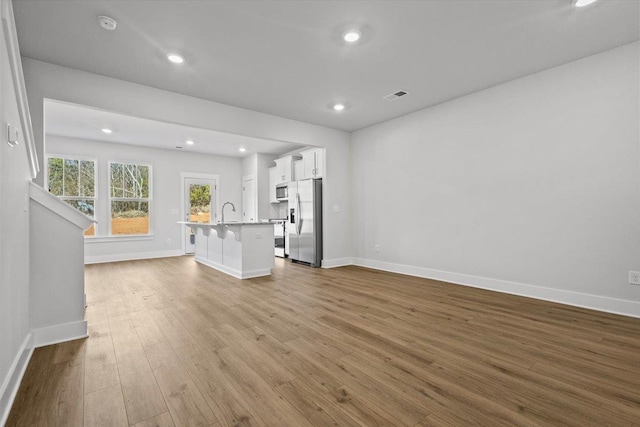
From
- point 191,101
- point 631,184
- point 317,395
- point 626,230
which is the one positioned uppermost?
point 191,101

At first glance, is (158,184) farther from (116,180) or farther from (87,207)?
(87,207)

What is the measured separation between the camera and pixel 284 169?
721 cm

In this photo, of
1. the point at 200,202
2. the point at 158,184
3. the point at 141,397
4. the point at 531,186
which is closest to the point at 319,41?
the point at 531,186

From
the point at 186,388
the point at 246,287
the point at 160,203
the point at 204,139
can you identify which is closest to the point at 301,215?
the point at 246,287

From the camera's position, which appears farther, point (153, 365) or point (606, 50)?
point (606, 50)

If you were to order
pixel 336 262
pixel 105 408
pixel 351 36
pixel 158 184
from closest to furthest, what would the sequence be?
pixel 105 408, pixel 351 36, pixel 336 262, pixel 158 184

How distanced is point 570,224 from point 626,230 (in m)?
0.44

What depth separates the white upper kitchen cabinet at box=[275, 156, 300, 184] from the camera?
23.0ft

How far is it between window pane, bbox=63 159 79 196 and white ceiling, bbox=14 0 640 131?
13.4ft

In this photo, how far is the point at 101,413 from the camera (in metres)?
1.50

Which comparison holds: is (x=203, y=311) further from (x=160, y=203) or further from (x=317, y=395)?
(x=160, y=203)

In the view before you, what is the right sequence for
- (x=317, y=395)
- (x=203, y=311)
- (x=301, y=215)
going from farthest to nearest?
(x=301, y=215), (x=203, y=311), (x=317, y=395)

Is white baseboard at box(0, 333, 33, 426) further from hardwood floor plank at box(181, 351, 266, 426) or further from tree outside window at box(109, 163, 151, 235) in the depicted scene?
tree outside window at box(109, 163, 151, 235)

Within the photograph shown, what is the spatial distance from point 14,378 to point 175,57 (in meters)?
2.97
